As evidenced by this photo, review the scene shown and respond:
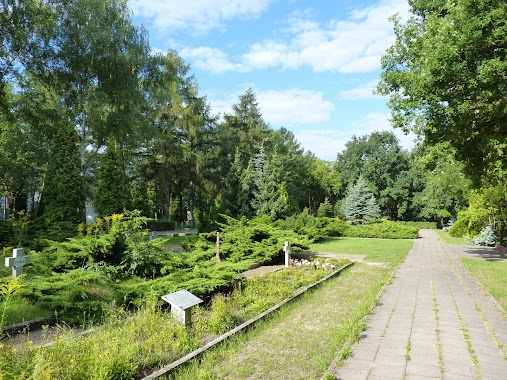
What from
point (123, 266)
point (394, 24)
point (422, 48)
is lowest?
point (123, 266)

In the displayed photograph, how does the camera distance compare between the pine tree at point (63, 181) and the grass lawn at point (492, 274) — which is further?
the pine tree at point (63, 181)

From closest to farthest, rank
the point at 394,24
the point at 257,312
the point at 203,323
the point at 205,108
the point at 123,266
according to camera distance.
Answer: the point at 203,323, the point at 257,312, the point at 123,266, the point at 394,24, the point at 205,108

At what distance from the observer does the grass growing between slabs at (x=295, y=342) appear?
3.96 metres

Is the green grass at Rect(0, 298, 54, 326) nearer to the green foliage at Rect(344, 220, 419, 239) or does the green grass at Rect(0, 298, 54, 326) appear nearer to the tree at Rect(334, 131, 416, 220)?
the green foliage at Rect(344, 220, 419, 239)

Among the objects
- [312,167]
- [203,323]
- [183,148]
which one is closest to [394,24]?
[203,323]

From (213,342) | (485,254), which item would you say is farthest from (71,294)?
(485,254)

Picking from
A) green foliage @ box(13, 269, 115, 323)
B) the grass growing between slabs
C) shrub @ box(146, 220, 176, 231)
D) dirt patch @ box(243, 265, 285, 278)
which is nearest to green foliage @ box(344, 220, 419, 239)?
shrub @ box(146, 220, 176, 231)

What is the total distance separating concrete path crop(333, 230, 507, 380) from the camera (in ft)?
13.1

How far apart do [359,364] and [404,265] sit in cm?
1039

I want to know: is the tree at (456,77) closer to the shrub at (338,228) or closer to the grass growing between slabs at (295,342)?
the grass growing between slabs at (295,342)

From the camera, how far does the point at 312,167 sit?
198 ft

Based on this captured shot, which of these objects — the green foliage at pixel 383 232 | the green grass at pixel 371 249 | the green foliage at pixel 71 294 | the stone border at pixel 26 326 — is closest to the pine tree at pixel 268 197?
the green grass at pixel 371 249

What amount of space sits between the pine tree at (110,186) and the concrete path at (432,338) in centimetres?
1656

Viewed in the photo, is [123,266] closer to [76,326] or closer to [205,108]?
[76,326]
